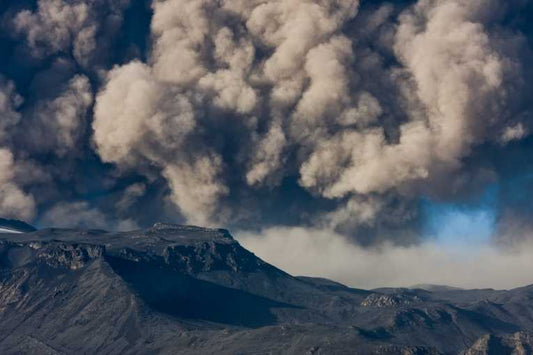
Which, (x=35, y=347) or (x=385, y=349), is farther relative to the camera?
(x=35, y=347)

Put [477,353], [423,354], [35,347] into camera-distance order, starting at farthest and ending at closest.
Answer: [477,353]
[35,347]
[423,354]

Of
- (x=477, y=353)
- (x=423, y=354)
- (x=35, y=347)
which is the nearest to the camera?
(x=423, y=354)

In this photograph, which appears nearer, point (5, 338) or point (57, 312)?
point (5, 338)

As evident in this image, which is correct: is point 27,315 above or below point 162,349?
above

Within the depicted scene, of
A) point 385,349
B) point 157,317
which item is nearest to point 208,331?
point 157,317

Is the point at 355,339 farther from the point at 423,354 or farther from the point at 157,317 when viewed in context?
the point at 157,317

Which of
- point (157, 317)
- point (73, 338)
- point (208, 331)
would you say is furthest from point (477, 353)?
point (73, 338)

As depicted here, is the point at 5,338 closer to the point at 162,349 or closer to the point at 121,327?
the point at 121,327

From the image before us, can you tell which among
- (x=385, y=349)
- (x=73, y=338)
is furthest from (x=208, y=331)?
(x=385, y=349)

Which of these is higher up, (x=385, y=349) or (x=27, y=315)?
(x=27, y=315)
